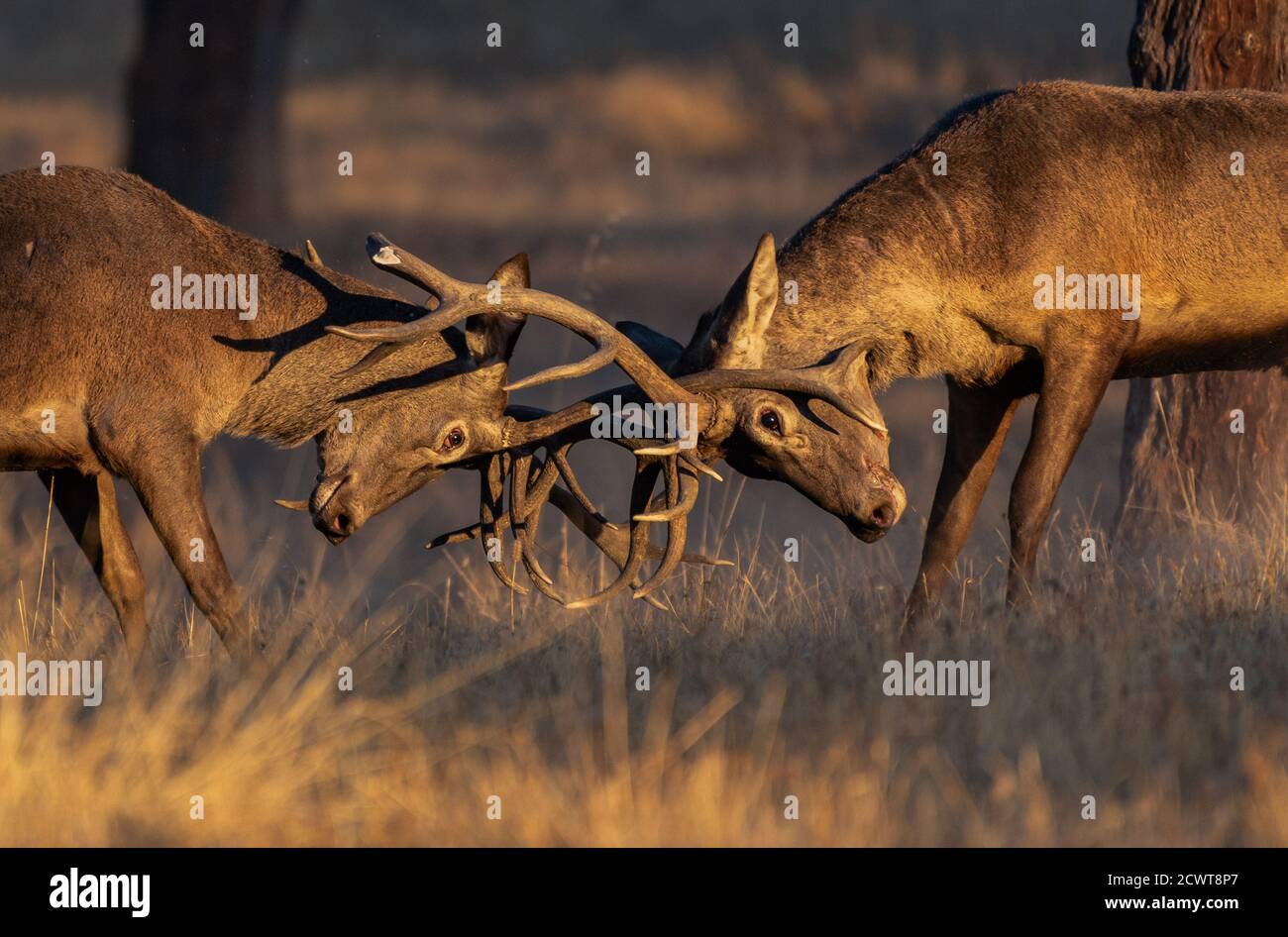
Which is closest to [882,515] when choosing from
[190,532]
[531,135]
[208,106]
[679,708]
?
[679,708]

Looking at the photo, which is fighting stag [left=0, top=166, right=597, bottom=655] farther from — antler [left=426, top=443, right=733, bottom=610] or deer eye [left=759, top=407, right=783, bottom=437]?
deer eye [left=759, top=407, right=783, bottom=437]

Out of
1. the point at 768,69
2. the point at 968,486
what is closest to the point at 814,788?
the point at 968,486

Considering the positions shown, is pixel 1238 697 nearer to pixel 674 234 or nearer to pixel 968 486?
pixel 968 486

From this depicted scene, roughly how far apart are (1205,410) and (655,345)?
3587mm

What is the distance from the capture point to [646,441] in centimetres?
760

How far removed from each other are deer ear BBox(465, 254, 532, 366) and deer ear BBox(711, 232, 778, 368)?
0.77 m

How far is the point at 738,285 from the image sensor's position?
25.6ft

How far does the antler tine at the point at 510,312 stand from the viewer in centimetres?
752

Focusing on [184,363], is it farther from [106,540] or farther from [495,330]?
[495,330]

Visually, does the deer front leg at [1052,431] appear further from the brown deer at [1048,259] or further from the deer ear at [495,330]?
the deer ear at [495,330]

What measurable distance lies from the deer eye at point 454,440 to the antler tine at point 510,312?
39 centimetres

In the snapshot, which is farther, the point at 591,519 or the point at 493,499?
the point at 591,519

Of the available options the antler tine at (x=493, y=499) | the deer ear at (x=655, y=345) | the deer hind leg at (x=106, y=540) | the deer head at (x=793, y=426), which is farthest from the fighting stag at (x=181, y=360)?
the deer head at (x=793, y=426)

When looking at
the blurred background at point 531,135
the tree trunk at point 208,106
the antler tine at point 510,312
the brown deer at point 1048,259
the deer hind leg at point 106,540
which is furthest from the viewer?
the blurred background at point 531,135
